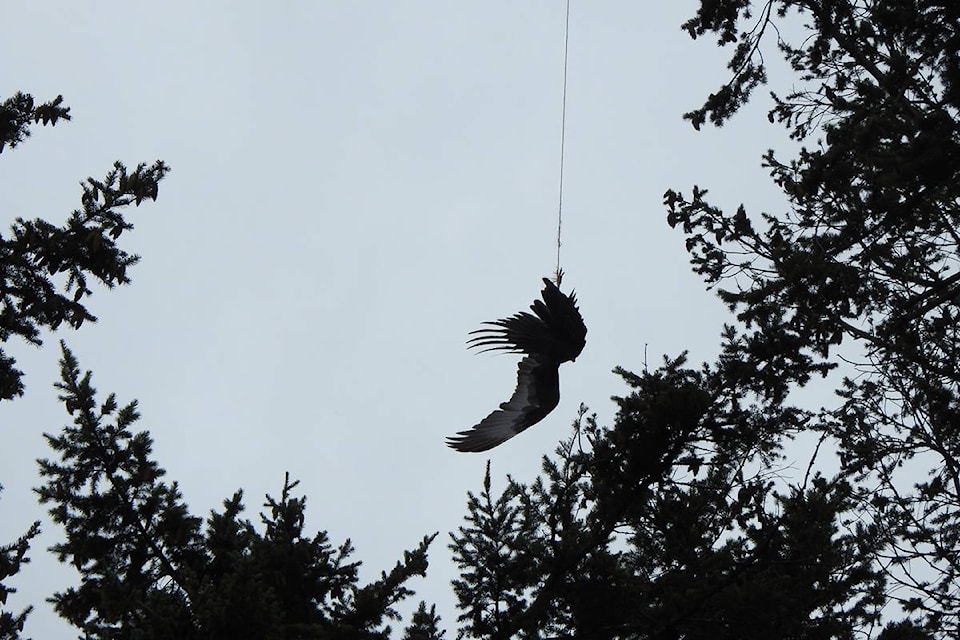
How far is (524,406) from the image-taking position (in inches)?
390

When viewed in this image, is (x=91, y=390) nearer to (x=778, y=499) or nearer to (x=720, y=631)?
(x=720, y=631)

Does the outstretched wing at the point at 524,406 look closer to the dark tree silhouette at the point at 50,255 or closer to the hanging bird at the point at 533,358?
the hanging bird at the point at 533,358

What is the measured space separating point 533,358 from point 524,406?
514 mm

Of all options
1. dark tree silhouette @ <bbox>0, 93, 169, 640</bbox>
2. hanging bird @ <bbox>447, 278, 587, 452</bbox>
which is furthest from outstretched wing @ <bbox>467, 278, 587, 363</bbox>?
dark tree silhouette @ <bbox>0, 93, 169, 640</bbox>

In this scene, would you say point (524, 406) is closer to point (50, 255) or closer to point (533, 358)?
point (533, 358)

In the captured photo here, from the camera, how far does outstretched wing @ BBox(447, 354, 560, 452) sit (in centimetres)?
977

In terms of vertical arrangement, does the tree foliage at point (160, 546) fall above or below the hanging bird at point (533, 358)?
below

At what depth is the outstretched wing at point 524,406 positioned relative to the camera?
385 inches

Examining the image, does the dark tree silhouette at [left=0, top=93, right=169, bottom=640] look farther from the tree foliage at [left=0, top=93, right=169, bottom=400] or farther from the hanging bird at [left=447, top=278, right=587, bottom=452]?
the hanging bird at [left=447, top=278, right=587, bottom=452]

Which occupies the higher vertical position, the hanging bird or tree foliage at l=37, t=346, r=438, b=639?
the hanging bird

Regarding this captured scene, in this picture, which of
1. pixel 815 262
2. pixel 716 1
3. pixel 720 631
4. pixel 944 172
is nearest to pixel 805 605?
pixel 720 631

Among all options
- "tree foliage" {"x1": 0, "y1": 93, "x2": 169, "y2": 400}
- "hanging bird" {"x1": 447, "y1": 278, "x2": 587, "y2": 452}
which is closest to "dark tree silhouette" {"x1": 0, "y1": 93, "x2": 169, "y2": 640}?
"tree foliage" {"x1": 0, "y1": 93, "x2": 169, "y2": 400}

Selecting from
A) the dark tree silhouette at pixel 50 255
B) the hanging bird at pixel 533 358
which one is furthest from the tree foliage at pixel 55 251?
the hanging bird at pixel 533 358

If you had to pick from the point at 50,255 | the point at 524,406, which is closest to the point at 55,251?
the point at 50,255
